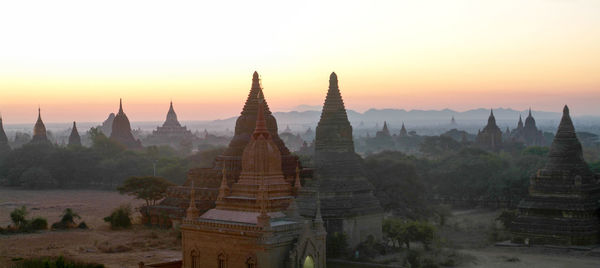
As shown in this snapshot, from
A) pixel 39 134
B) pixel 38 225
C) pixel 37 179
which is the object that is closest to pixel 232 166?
pixel 38 225

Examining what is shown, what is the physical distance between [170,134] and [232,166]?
116m

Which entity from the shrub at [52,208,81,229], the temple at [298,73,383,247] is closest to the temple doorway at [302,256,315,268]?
the temple at [298,73,383,247]

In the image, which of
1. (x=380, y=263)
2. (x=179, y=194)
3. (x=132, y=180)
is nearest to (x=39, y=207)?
(x=132, y=180)

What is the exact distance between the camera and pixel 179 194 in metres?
46.4

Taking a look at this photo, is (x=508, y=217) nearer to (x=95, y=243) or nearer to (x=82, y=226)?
(x=95, y=243)

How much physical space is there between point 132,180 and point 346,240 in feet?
66.4

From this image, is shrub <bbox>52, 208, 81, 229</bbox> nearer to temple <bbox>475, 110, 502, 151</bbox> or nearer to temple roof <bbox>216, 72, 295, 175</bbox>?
temple roof <bbox>216, 72, 295, 175</bbox>

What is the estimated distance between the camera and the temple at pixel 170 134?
152 meters

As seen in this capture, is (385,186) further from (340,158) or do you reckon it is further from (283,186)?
(283,186)

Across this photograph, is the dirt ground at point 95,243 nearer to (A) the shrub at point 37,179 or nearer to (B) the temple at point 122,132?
(A) the shrub at point 37,179

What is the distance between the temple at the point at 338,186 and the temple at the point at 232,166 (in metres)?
1.70

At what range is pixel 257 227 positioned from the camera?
24.9m

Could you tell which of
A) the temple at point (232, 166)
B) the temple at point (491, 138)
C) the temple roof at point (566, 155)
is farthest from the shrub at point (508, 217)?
the temple at point (491, 138)

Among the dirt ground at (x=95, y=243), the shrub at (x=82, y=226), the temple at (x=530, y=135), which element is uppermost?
the temple at (x=530, y=135)
